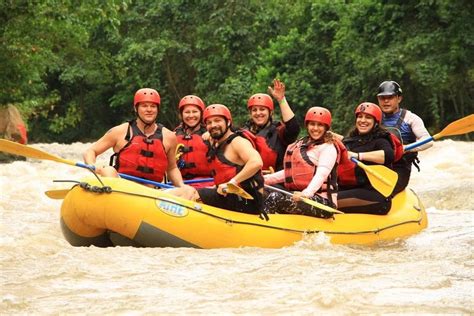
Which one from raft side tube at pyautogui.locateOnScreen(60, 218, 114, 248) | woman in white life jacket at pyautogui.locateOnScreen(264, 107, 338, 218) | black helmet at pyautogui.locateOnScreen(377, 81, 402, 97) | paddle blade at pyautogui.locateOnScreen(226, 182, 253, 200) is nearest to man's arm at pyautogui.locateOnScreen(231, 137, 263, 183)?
paddle blade at pyautogui.locateOnScreen(226, 182, 253, 200)

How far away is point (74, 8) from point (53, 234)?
27.1 ft

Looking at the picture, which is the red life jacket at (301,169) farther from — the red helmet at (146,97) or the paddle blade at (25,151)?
the paddle blade at (25,151)

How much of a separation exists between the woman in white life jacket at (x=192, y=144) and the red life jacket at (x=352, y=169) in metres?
1.13

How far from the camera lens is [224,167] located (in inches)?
252

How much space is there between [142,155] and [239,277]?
1.79m

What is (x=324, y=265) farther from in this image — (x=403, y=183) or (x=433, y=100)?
(x=433, y=100)

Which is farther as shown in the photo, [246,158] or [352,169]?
[352,169]

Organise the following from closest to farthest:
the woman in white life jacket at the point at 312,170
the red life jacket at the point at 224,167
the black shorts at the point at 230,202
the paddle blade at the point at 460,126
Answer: the red life jacket at the point at 224,167
the black shorts at the point at 230,202
the woman in white life jacket at the point at 312,170
the paddle blade at the point at 460,126

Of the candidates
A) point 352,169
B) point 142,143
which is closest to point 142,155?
point 142,143

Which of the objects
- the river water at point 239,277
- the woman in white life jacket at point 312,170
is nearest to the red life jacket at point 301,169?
the woman in white life jacket at point 312,170

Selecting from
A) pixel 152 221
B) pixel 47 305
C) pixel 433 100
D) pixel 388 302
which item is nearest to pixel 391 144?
pixel 152 221

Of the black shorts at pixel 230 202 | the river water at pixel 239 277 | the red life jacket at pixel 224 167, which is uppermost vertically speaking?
the red life jacket at pixel 224 167

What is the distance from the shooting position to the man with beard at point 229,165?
6.24 meters

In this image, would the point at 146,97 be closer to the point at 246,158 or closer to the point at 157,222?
the point at 246,158
